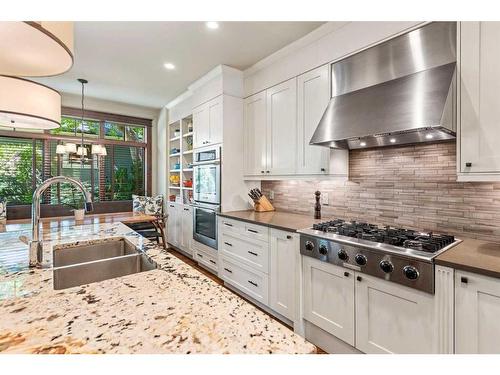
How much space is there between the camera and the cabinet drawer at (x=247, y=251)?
2498 mm

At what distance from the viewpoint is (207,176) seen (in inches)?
140

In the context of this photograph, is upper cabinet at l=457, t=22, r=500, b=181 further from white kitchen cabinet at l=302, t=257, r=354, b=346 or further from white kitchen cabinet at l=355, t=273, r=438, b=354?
white kitchen cabinet at l=302, t=257, r=354, b=346

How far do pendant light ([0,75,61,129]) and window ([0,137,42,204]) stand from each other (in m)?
3.38

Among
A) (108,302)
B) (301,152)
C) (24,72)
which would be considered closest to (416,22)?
(301,152)

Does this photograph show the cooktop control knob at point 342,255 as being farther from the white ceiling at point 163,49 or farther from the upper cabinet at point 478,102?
the white ceiling at point 163,49

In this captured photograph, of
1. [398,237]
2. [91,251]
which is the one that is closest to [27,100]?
[91,251]

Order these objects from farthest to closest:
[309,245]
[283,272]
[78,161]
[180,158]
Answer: [180,158] → [78,161] → [283,272] → [309,245]

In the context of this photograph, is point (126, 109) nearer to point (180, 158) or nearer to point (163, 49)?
point (180, 158)

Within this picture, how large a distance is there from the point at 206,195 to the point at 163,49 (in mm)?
1887

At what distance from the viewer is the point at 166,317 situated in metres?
0.73

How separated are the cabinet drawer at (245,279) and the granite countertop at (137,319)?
1.61 m

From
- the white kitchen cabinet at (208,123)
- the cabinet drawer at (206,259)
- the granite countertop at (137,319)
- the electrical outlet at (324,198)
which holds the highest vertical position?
the white kitchen cabinet at (208,123)

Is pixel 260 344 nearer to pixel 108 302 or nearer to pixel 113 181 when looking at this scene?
pixel 108 302

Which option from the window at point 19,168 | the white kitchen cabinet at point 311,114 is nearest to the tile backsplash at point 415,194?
the white kitchen cabinet at point 311,114
